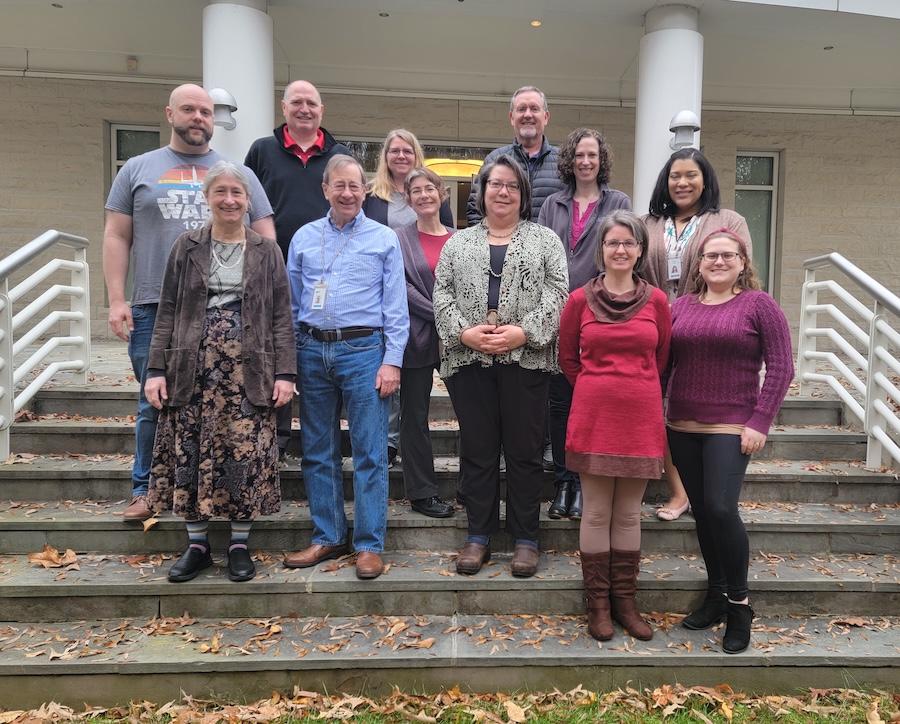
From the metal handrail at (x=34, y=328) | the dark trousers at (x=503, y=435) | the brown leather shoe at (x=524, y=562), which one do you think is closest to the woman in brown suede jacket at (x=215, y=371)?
the dark trousers at (x=503, y=435)

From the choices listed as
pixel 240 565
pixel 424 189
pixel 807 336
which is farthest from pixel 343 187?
pixel 807 336

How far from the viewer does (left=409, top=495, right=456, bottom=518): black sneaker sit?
353 centimetres

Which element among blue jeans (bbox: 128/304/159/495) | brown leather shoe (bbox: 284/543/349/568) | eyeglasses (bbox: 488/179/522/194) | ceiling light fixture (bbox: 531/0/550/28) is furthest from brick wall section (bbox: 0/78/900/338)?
brown leather shoe (bbox: 284/543/349/568)

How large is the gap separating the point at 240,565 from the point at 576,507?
1.78 meters

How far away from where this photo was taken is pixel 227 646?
2855mm

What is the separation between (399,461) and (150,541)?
1456mm

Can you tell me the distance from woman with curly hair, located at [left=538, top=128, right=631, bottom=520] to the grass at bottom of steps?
101 centimetres

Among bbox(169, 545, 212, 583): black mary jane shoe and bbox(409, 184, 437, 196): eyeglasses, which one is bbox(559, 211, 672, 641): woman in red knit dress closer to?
bbox(409, 184, 437, 196): eyeglasses

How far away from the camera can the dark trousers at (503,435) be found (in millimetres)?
3125

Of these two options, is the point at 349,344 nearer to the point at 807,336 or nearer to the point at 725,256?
the point at 725,256

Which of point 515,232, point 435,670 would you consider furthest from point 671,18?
point 435,670

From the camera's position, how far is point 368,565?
311 centimetres

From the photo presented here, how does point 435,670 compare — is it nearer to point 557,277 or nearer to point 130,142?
point 557,277

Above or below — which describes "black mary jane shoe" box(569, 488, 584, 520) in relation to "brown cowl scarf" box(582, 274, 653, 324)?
below
